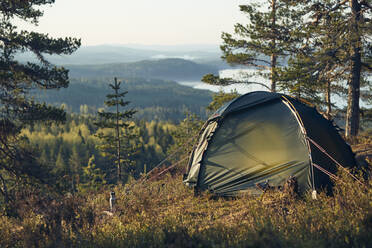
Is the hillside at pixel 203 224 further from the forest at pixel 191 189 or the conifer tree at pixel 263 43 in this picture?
the conifer tree at pixel 263 43

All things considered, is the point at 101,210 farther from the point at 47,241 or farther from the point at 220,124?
the point at 220,124

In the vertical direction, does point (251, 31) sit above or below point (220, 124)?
above

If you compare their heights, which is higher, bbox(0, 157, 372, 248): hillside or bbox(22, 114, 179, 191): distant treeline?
bbox(0, 157, 372, 248): hillside

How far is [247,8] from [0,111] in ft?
47.7

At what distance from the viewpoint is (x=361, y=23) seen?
38.4 feet

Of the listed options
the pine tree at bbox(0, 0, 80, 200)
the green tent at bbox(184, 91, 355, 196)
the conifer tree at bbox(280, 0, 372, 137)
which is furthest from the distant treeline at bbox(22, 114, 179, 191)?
the green tent at bbox(184, 91, 355, 196)

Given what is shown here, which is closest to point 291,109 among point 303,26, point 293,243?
point 293,243

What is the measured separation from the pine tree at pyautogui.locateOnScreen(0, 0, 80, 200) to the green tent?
5817 millimetres

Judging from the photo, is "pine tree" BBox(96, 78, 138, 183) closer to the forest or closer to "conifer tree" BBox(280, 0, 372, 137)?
the forest

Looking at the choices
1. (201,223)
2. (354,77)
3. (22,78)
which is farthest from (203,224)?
(354,77)

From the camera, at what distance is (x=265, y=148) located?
811 cm

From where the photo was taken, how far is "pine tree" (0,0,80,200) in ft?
34.6

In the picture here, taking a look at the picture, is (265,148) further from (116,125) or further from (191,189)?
(116,125)

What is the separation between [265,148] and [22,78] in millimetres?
8309
